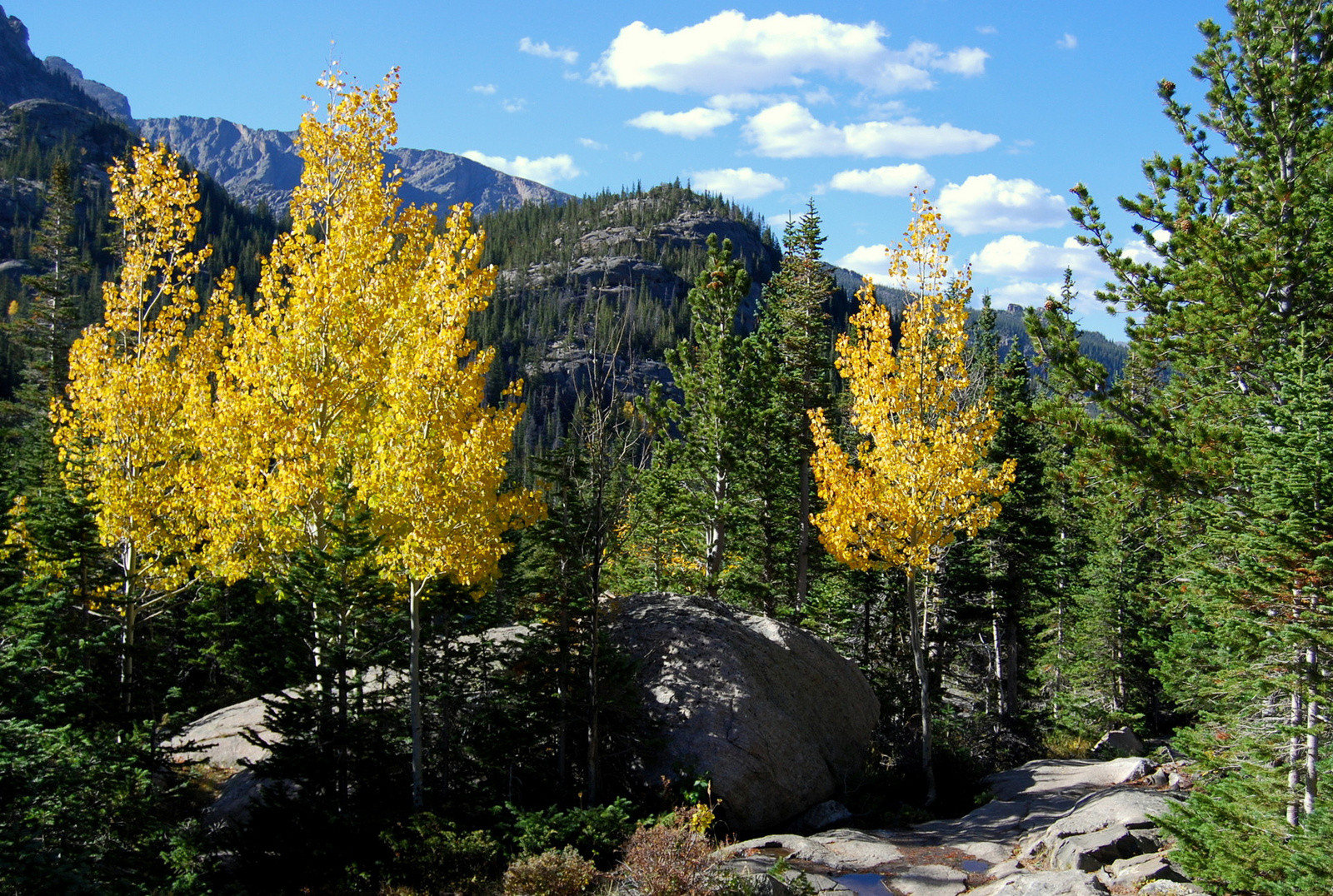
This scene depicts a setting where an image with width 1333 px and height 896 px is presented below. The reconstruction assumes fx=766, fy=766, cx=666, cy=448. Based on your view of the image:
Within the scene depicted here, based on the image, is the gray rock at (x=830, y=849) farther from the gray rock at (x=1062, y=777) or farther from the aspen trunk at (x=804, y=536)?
the aspen trunk at (x=804, y=536)

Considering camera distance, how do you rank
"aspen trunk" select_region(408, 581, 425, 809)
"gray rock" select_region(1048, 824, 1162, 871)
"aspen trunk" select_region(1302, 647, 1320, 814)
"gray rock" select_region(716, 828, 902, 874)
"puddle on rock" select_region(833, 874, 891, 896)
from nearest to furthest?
1. "aspen trunk" select_region(1302, 647, 1320, 814)
2. "puddle on rock" select_region(833, 874, 891, 896)
3. "aspen trunk" select_region(408, 581, 425, 809)
4. "gray rock" select_region(1048, 824, 1162, 871)
5. "gray rock" select_region(716, 828, 902, 874)

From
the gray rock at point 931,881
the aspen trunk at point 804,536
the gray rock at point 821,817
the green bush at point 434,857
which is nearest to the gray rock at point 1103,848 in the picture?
the gray rock at point 931,881

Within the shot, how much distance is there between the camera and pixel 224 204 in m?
164

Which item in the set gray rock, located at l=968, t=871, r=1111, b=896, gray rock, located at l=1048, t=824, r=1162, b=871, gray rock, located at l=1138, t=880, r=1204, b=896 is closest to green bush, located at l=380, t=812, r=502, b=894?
gray rock, located at l=968, t=871, r=1111, b=896

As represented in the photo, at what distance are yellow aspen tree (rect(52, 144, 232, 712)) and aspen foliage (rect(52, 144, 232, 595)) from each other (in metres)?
Answer: 0.02

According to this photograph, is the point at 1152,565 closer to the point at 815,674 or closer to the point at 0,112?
the point at 815,674

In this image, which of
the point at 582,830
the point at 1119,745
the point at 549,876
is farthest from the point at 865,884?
the point at 1119,745

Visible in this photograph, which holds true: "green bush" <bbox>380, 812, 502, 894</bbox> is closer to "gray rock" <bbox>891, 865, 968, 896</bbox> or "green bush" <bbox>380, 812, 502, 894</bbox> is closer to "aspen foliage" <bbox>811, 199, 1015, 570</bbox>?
"gray rock" <bbox>891, 865, 968, 896</bbox>

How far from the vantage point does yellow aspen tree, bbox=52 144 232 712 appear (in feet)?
35.6

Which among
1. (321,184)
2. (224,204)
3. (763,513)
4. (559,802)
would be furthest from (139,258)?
(224,204)

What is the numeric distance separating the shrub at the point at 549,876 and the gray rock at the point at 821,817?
520 centimetres

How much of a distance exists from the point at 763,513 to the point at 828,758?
36.8ft

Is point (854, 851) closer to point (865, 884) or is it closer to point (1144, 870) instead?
point (865, 884)

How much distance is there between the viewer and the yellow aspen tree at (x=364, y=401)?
9.27 metres
